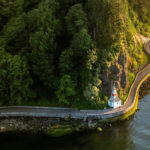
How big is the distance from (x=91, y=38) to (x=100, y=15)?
16.0 feet

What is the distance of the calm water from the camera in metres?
31.6

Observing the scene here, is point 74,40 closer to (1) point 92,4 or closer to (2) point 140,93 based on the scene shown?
(1) point 92,4

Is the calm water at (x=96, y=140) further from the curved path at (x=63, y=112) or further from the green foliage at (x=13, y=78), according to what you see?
the green foliage at (x=13, y=78)

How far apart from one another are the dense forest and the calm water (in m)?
6.46

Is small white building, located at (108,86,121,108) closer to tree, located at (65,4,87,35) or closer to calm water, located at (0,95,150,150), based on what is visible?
calm water, located at (0,95,150,150)

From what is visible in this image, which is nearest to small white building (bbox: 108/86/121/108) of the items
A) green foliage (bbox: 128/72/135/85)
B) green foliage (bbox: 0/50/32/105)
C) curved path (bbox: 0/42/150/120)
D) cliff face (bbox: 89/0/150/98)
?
curved path (bbox: 0/42/150/120)

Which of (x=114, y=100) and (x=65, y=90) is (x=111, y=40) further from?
(x=65, y=90)

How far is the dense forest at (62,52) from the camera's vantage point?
37844mm

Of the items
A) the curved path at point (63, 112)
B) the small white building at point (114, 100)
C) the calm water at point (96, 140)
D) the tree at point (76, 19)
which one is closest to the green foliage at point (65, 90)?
the curved path at point (63, 112)

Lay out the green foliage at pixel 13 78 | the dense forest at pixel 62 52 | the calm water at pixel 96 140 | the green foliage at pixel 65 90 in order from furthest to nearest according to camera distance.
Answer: the green foliage at pixel 65 90, the dense forest at pixel 62 52, the green foliage at pixel 13 78, the calm water at pixel 96 140

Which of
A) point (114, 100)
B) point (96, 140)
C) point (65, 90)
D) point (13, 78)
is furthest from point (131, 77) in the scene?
point (13, 78)

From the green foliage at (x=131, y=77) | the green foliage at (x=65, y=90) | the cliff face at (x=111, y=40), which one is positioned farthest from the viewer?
the green foliage at (x=131, y=77)

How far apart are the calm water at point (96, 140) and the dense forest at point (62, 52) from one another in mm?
6459

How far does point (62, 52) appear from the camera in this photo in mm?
38562
